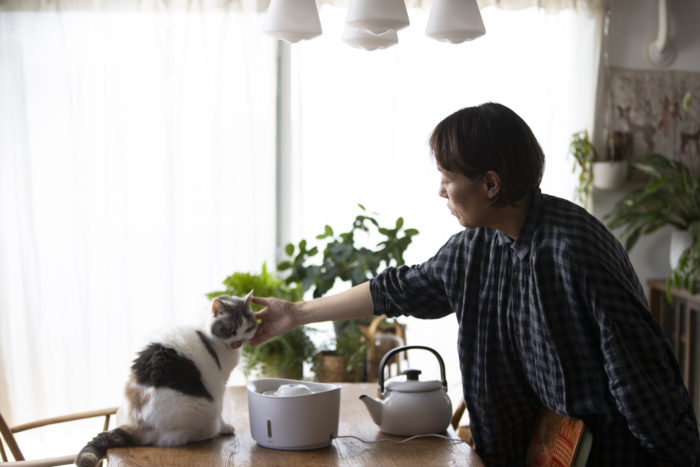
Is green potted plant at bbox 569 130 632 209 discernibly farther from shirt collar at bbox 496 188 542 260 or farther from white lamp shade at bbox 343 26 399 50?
shirt collar at bbox 496 188 542 260

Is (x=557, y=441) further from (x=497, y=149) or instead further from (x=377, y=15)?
(x=377, y=15)

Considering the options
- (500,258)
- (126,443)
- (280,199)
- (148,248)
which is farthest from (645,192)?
(126,443)

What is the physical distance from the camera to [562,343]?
1.39 meters

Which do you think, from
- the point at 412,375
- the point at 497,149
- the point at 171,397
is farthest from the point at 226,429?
the point at 497,149

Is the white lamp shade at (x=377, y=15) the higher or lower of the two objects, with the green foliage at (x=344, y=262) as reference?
higher

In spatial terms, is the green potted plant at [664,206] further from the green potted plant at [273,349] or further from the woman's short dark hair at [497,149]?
the woman's short dark hair at [497,149]

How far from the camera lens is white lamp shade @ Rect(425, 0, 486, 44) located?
5.30 ft

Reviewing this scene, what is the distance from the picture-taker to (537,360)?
1.45 meters

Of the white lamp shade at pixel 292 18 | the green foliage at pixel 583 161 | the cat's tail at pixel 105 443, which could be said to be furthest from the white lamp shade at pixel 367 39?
the green foliage at pixel 583 161

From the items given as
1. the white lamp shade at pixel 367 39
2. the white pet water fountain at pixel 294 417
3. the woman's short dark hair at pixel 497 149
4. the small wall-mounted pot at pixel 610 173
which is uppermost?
the white lamp shade at pixel 367 39

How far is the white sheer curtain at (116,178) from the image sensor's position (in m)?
3.05

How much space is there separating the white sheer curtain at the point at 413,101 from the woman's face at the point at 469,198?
5.84 feet

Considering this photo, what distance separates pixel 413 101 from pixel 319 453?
2.13 metres

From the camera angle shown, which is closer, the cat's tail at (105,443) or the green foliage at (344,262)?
the cat's tail at (105,443)
